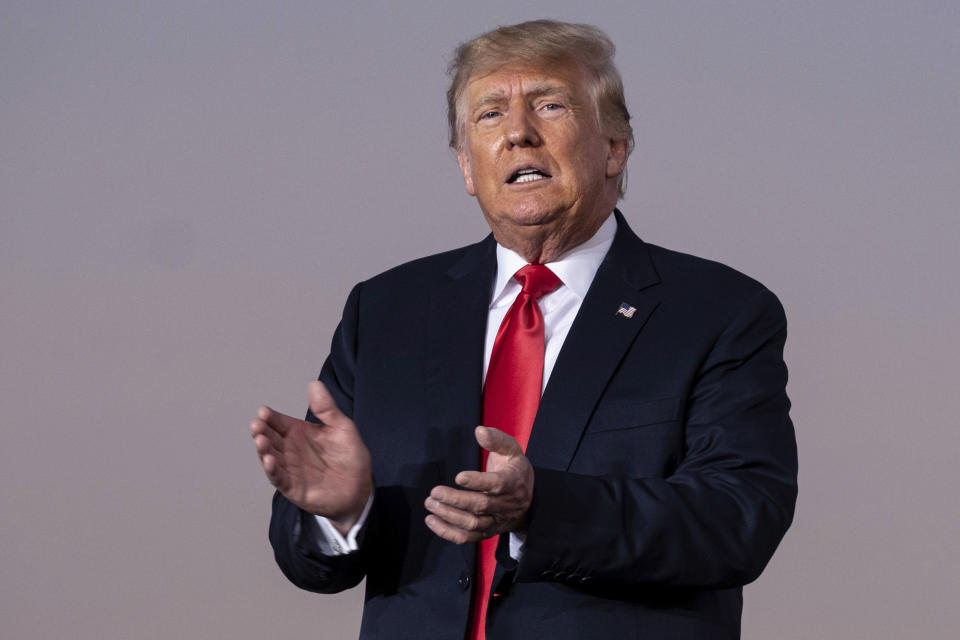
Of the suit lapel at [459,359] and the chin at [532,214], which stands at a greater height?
the chin at [532,214]

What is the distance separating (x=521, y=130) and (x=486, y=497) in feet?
2.49

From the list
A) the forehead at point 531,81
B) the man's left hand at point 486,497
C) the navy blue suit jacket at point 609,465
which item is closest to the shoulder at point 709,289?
the navy blue suit jacket at point 609,465

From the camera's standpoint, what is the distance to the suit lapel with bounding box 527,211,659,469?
75.9 inches

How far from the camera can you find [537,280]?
6.97 feet

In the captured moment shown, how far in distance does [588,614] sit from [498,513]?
1.04ft

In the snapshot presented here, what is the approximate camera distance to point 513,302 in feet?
7.02

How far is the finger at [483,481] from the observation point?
5.16ft

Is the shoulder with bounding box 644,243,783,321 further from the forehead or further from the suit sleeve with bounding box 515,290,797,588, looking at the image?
the forehead

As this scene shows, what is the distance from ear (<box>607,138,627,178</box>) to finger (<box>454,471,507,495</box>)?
81 cm

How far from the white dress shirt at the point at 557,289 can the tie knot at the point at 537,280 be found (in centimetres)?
1

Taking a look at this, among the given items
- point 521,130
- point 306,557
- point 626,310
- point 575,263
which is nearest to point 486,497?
point 306,557

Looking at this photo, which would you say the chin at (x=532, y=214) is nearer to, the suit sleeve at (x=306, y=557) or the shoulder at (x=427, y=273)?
the shoulder at (x=427, y=273)

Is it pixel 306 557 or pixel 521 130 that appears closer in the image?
pixel 306 557

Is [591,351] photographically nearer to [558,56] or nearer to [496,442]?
[496,442]
